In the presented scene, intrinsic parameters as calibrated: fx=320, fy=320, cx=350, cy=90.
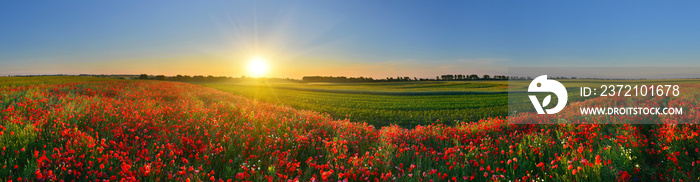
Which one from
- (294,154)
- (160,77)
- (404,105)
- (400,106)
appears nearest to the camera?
(294,154)

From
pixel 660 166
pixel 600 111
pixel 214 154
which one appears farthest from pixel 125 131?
pixel 600 111

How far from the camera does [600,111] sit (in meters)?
10.9

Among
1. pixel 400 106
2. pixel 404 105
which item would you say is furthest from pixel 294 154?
pixel 404 105

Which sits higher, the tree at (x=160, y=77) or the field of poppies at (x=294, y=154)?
the tree at (x=160, y=77)

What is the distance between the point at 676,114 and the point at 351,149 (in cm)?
923

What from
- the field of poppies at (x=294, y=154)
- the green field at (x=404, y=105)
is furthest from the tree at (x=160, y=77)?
the field of poppies at (x=294, y=154)

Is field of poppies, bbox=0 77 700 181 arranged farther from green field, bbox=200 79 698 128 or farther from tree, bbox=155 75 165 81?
tree, bbox=155 75 165 81

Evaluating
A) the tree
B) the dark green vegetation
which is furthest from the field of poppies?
the tree

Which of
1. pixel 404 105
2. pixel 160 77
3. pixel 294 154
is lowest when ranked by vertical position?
pixel 404 105

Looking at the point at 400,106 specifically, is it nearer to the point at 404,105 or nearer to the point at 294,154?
the point at 404,105

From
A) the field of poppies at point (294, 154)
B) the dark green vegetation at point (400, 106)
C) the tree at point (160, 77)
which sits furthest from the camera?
the tree at point (160, 77)

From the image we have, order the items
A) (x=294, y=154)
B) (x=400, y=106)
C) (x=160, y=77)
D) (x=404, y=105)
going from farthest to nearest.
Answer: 1. (x=160, y=77)
2. (x=404, y=105)
3. (x=400, y=106)
4. (x=294, y=154)

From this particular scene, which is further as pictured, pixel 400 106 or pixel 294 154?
pixel 400 106

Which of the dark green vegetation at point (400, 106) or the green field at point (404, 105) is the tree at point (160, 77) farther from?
the dark green vegetation at point (400, 106)
